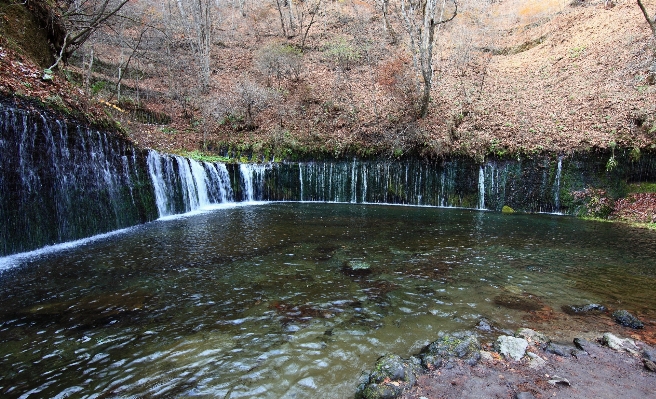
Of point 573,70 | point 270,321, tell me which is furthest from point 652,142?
point 270,321

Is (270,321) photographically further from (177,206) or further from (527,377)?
(177,206)

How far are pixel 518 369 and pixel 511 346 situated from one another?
38 cm

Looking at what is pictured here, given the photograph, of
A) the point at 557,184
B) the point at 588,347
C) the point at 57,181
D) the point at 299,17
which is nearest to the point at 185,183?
the point at 57,181

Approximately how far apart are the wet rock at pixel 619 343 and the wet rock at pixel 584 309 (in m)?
0.77

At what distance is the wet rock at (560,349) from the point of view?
11.6 feet

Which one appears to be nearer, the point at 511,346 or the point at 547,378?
the point at 547,378

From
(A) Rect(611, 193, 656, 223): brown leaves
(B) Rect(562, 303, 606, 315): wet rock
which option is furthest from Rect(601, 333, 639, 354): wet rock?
(A) Rect(611, 193, 656, 223): brown leaves

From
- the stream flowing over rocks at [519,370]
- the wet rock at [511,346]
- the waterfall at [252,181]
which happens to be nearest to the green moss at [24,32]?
the waterfall at [252,181]

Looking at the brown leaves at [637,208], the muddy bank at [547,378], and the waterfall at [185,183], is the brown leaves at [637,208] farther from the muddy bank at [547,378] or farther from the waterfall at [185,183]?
the waterfall at [185,183]

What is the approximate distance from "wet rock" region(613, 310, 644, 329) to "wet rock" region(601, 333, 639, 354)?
1.74 feet

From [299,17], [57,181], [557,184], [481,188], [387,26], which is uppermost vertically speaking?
[299,17]

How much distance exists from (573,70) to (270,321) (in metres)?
22.9

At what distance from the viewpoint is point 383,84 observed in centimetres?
2164

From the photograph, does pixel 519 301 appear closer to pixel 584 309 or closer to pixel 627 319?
pixel 584 309
